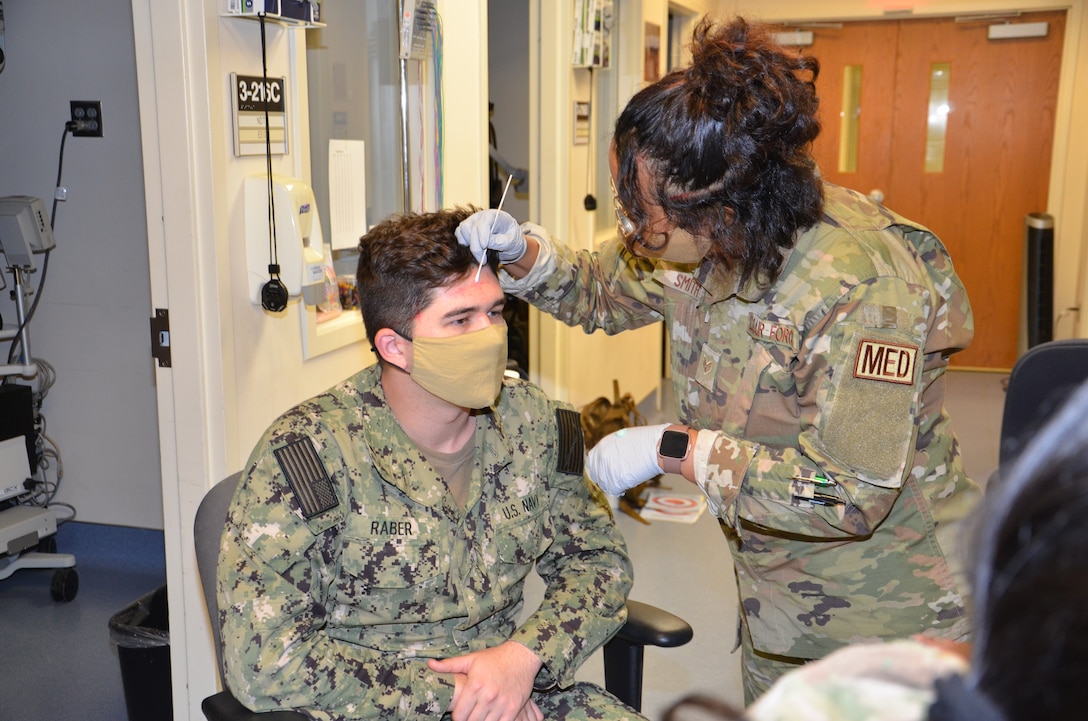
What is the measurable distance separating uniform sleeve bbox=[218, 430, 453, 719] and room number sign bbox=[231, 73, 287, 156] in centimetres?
80

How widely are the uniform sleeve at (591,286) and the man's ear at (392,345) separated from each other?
0.81 ft

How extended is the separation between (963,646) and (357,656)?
106cm

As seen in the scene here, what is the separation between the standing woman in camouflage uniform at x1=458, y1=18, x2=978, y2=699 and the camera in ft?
4.55

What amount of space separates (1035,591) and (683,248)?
1051mm

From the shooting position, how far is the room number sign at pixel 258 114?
6.54 feet

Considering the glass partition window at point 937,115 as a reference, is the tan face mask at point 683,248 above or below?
below

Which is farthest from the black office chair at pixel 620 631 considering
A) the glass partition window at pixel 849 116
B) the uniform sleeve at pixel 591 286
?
the glass partition window at pixel 849 116

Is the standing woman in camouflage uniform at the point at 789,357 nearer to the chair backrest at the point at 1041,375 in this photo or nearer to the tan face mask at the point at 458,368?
the tan face mask at the point at 458,368

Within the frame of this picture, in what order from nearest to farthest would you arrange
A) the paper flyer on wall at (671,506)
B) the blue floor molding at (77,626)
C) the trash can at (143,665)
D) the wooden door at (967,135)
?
the trash can at (143,665)
the blue floor molding at (77,626)
the paper flyer on wall at (671,506)
the wooden door at (967,135)

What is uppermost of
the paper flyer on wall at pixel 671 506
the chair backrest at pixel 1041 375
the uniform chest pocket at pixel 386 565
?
the chair backrest at pixel 1041 375

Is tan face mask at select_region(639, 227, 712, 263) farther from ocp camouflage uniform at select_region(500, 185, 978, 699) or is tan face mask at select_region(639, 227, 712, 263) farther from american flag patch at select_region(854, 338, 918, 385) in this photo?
american flag patch at select_region(854, 338, 918, 385)

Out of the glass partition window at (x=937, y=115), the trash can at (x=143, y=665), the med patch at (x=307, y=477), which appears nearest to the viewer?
the med patch at (x=307, y=477)

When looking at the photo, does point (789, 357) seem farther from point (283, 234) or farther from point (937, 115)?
point (937, 115)

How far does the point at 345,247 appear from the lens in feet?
8.38
